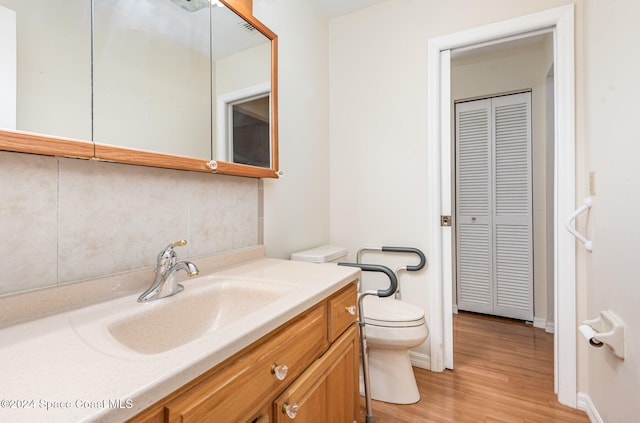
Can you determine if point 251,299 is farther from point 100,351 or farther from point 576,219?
point 576,219

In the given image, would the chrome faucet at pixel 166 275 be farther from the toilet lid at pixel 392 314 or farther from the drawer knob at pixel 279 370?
the toilet lid at pixel 392 314

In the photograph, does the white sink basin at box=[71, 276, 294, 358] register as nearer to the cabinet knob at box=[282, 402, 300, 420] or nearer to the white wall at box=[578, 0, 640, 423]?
the cabinet knob at box=[282, 402, 300, 420]

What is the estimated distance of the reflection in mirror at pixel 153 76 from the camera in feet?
3.04

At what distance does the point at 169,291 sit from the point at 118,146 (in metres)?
0.48

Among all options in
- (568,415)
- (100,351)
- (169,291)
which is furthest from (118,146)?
(568,415)

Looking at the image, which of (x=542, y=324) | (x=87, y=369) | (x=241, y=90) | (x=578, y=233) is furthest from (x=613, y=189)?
(x=542, y=324)

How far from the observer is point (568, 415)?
1523mm

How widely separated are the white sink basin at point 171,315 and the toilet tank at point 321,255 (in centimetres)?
68

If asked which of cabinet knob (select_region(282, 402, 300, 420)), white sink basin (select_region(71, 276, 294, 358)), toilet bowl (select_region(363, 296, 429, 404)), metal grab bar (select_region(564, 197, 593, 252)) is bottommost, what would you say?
toilet bowl (select_region(363, 296, 429, 404))

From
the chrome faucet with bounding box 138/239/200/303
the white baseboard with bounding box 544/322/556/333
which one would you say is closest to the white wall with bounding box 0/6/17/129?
the chrome faucet with bounding box 138/239/200/303

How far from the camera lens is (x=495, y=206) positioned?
284 cm

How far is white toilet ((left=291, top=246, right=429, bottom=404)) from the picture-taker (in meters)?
1.55

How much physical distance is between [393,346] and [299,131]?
1.39m

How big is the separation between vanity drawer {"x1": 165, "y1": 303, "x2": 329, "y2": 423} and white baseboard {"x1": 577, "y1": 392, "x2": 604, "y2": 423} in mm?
1520
